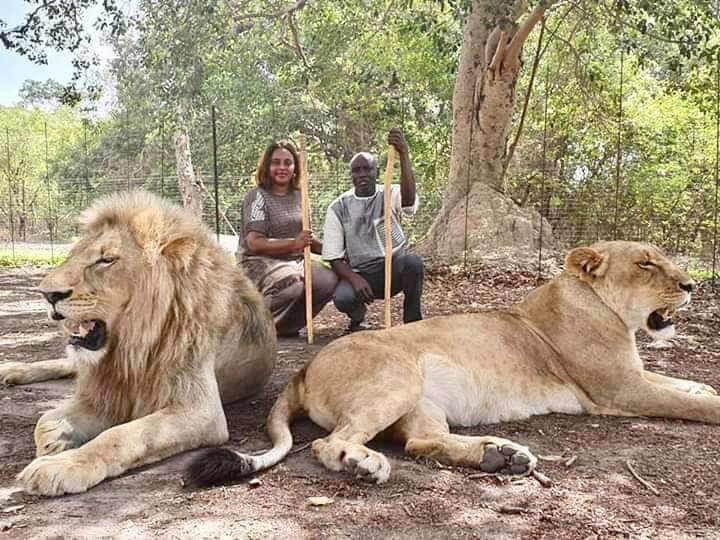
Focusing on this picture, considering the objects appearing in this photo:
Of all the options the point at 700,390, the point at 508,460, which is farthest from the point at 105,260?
the point at 700,390

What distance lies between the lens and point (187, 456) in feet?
8.85

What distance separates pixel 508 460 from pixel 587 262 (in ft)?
4.46

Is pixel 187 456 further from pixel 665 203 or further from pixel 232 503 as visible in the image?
pixel 665 203

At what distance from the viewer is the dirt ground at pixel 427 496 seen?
2053 millimetres

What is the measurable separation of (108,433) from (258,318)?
104 cm

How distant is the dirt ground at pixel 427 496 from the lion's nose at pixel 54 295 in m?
0.62

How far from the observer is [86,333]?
8.64ft

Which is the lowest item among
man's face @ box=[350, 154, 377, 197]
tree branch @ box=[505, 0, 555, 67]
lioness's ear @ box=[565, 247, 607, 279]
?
lioness's ear @ box=[565, 247, 607, 279]

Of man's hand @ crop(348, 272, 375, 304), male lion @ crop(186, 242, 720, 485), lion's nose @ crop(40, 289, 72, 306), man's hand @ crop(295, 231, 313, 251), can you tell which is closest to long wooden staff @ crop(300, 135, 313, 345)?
man's hand @ crop(295, 231, 313, 251)

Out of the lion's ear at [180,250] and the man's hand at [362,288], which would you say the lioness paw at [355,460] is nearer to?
the lion's ear at [180,250]

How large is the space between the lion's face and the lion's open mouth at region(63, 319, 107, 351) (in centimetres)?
219

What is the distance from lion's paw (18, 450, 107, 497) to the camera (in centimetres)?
227

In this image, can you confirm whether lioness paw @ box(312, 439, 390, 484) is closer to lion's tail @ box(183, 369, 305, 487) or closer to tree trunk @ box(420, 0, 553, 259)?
lion's tail @ box(183, 369, 305, 487)

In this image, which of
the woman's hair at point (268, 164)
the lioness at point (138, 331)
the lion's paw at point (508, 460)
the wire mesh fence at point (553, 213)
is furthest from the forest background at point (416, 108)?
the lion's paw at point (508, 460)
